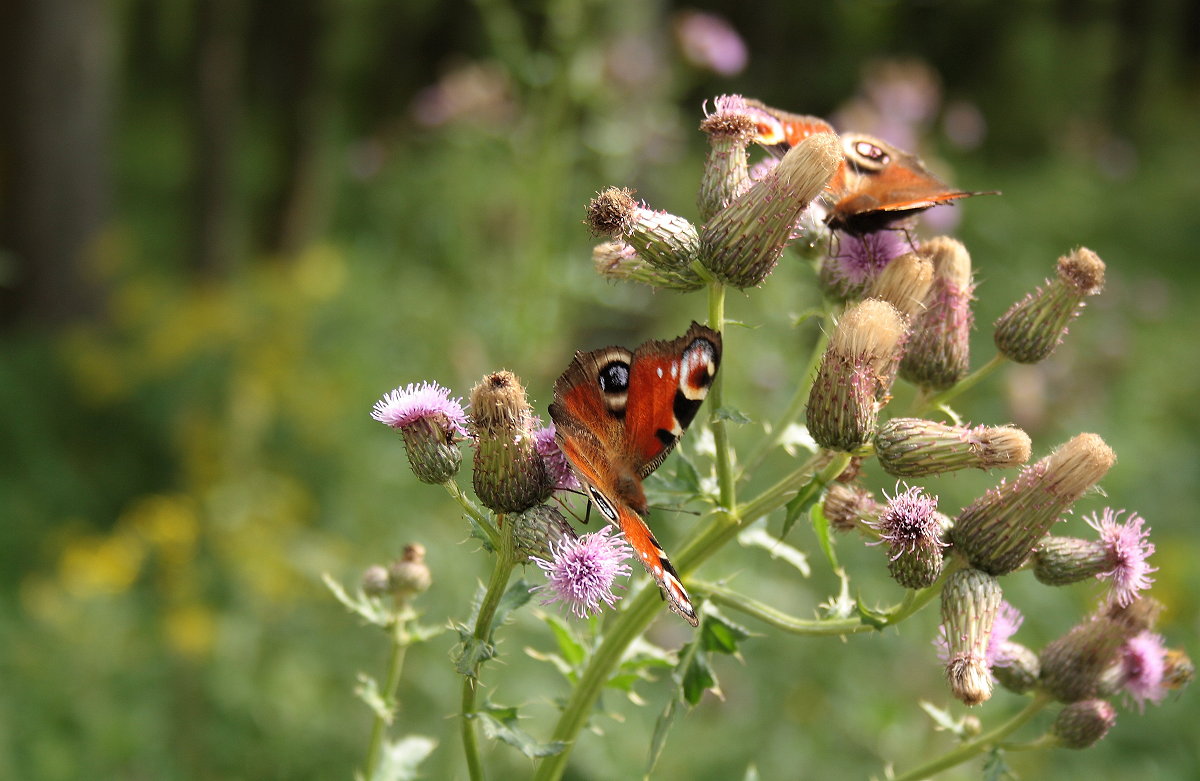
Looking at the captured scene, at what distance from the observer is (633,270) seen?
2.28 m

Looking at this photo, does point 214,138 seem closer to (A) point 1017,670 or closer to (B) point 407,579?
(B) point 407,579

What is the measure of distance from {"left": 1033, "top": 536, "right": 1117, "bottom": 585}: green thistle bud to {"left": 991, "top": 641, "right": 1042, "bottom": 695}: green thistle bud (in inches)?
6.9

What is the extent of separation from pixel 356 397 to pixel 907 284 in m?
7.28

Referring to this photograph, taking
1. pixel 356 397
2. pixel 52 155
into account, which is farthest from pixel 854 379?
pixel 52 155

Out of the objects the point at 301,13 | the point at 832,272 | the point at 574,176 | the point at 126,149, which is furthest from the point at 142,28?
the point at 832,272

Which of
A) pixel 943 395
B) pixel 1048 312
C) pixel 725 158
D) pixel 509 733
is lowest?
pixel 509 733

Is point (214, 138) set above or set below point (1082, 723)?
above

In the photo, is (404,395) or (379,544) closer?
(404,395)

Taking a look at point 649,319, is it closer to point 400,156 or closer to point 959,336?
point 959,336

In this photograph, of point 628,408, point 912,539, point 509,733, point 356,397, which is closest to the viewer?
point 509,733

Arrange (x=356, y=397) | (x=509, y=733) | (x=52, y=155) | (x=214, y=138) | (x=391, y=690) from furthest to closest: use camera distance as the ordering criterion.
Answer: (x=214, y=138), (x=52, y=155), (x=356, y=397), (x=391, y=690), (x=509, y=733)

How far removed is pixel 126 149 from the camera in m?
21.9

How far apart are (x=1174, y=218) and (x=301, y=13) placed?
15252 millimetres

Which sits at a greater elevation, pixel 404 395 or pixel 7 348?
pixel 7 348
